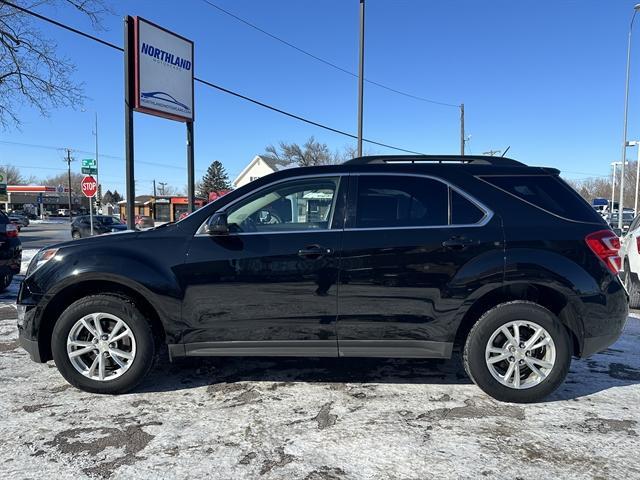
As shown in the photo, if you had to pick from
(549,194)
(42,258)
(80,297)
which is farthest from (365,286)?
(42,258)

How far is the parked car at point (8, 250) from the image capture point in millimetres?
7695

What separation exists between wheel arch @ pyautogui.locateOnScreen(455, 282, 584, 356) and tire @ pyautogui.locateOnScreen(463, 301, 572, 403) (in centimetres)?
9

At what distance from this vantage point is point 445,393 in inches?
150

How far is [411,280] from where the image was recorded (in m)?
3.51

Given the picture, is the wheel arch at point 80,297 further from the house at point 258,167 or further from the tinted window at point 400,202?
the house at point 258,167

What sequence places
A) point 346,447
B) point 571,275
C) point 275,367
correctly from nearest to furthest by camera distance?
point 346,447, point 571,275, point 275,367

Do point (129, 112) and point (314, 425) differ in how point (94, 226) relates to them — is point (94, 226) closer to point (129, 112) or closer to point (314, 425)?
point (129, 112)

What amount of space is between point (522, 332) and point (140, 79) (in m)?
9.06

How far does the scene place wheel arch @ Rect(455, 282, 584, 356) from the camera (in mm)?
3562

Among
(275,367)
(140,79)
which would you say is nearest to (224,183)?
(140,79)

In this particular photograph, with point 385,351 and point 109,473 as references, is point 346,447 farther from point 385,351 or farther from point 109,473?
point 109,473

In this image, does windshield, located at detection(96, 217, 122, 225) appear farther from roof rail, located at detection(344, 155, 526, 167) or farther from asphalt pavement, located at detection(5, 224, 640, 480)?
roof rail, located at detection(344, 155, 526, 167)

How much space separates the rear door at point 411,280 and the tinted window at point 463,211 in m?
0.01

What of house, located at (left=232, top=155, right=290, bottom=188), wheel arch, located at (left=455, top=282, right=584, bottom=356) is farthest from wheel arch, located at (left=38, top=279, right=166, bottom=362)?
house, located at (left=232, top=155, right=290, bottom=188)
